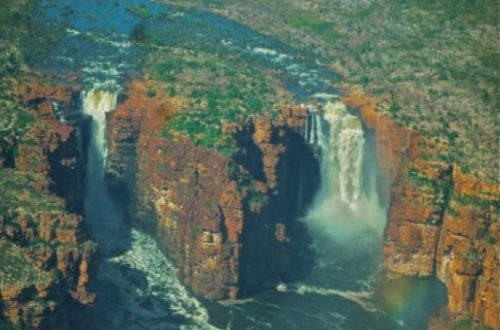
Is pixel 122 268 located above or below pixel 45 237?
below

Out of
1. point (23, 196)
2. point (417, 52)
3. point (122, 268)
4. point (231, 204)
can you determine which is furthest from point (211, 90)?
point (23, 196)

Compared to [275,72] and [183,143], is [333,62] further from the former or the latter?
[183,143]

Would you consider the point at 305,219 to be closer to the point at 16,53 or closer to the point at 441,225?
the point at 441,225

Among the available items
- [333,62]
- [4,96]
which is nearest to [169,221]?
[4,96]

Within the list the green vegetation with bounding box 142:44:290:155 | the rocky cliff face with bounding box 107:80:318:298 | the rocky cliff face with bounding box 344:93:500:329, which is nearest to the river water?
the rocky cliff face with bounding box 107:80:318:298

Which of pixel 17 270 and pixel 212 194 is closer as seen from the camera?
pixel 17 270

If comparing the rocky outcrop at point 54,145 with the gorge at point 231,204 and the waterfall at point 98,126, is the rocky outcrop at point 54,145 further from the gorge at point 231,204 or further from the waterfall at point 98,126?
the waterfall at point 98,126
